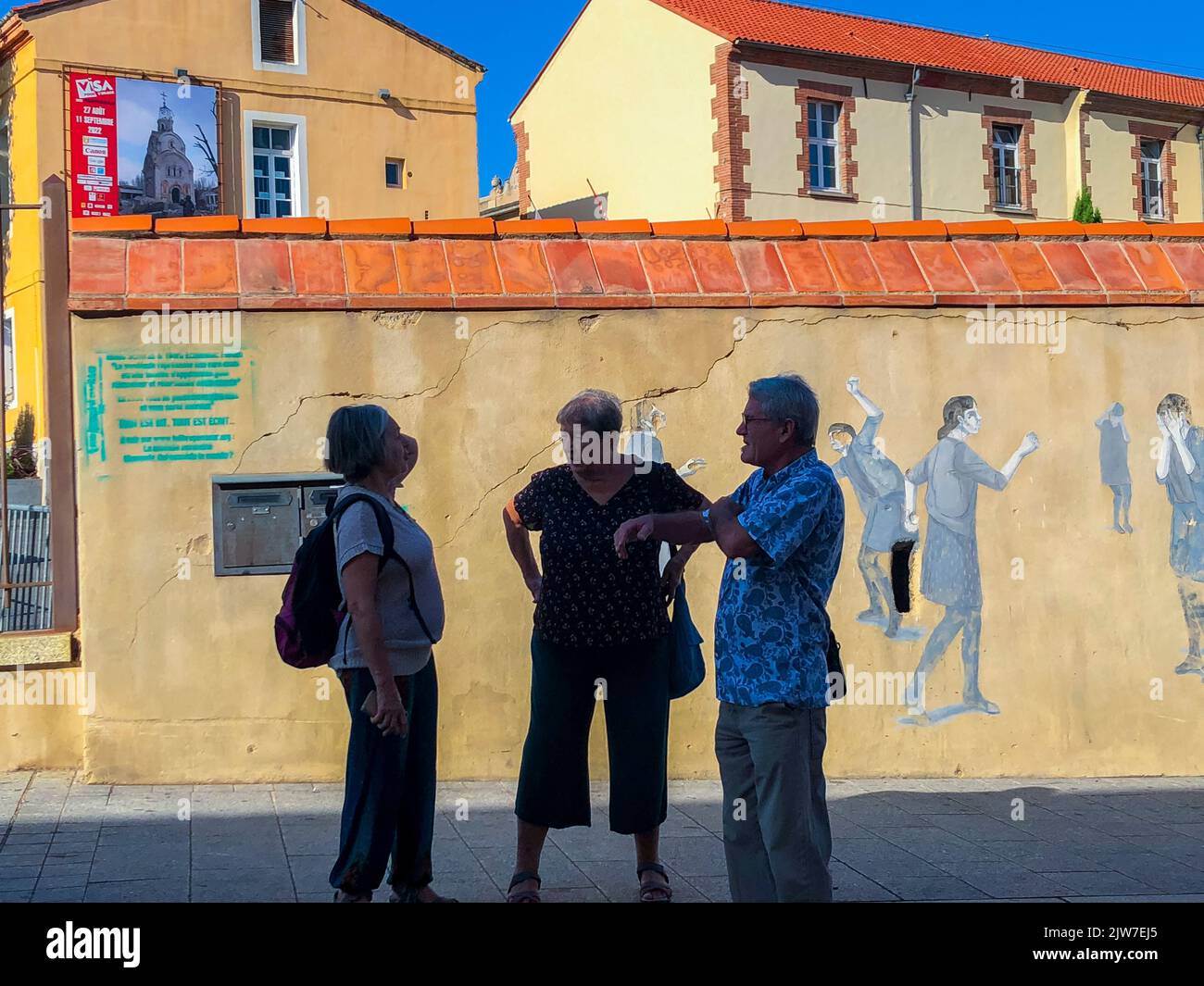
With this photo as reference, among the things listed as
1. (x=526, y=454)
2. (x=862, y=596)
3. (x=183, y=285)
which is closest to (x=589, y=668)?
(x=526, y=454)

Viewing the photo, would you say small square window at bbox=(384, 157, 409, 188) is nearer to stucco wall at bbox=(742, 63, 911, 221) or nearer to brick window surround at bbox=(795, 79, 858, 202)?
stucco wall at bbox=(742, 63, 911, 221)

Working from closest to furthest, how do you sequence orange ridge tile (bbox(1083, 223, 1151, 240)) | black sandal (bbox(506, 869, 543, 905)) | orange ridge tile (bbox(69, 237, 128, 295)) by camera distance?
black sandal (bbox(506, 869, 543, 905)) < orange ridge tile (bbox(69, 237, 128, 295)) < orange ridge tile (bbox(1083, 223, 1151, 240))

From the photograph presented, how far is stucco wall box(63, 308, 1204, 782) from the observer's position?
6211mm

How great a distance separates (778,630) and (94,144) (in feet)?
71.7

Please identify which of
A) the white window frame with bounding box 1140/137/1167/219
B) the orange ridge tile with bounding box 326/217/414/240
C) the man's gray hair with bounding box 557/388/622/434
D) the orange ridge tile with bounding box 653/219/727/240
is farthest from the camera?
the white window frame with bounding box 1140/137/1167/219

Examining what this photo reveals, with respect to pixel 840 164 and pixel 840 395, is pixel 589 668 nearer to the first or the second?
pixel 840 395

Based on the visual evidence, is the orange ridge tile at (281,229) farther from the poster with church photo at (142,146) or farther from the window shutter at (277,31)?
the window shutter at (277,31)

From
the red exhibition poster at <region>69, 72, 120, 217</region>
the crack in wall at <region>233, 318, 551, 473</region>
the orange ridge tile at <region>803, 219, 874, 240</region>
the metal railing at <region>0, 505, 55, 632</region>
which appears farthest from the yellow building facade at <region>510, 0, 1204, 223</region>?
the metal railing at <region>0, 505, 55, 632</region>

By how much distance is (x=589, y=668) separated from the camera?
4.64m

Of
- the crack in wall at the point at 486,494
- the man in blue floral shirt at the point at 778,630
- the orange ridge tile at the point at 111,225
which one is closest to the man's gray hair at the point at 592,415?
the man in blue floral shirt at the point at 778,630

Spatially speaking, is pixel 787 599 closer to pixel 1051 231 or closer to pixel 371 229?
pixel 371 229

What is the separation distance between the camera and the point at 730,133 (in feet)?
83.1

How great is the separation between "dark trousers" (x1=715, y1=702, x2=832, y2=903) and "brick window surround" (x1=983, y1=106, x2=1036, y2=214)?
26712mm

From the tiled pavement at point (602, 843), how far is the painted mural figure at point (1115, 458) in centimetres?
144
